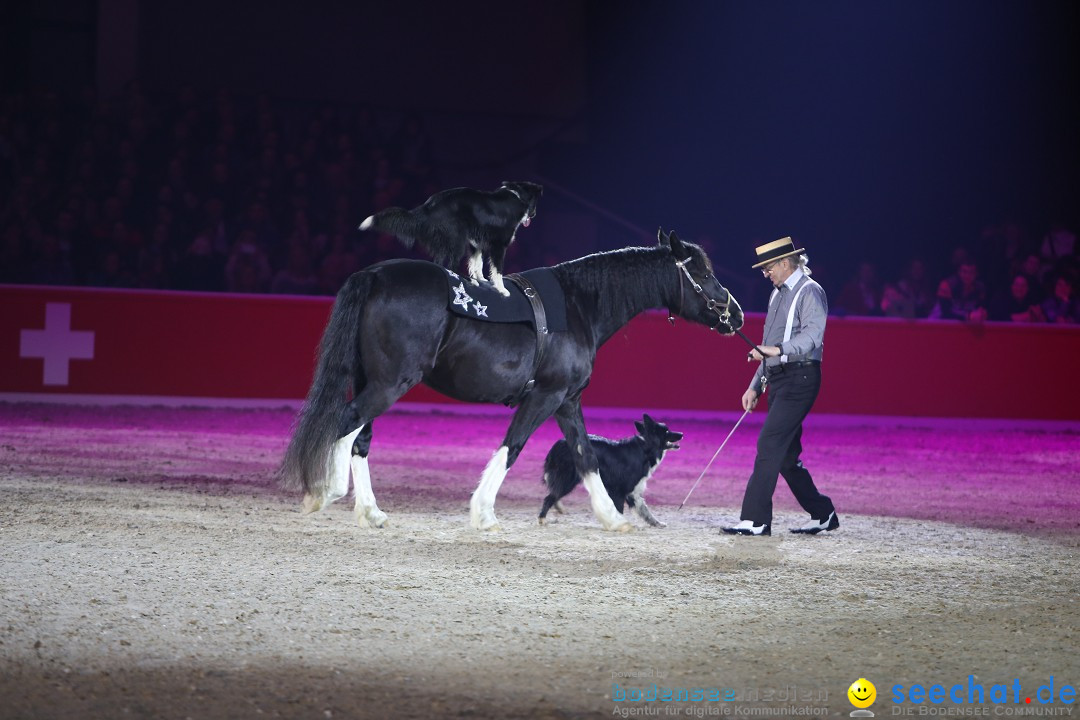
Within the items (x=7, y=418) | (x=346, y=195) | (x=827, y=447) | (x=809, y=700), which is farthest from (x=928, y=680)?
(x=346, y=195)

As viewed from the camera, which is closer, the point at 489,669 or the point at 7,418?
the point at 489,669

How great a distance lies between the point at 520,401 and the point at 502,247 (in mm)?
1066

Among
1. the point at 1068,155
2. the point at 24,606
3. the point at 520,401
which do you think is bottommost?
the point at 24,606

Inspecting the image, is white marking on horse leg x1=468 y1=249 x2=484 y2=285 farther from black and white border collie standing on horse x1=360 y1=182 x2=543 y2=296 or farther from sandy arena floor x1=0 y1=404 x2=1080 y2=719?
sandy arena floor x1=0 y1=404 x2=1080 y2=719

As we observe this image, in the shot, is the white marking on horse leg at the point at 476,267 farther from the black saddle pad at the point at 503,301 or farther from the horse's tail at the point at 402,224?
the horse's tail at the point at 402,224

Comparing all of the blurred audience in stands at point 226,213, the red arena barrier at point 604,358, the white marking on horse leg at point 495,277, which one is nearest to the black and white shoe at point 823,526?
the white marking on horse leg at point 495,277

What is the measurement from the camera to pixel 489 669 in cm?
455

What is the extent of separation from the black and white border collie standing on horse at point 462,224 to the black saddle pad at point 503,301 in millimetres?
109

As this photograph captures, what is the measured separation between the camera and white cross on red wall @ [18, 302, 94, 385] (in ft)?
49.1

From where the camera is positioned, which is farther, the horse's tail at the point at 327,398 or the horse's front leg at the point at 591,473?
the horse's front leg at the point at 591,473

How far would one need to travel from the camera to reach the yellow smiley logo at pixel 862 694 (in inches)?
167

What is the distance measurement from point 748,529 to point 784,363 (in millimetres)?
1144

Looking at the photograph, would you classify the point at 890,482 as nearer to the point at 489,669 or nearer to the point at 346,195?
the point at 489,669

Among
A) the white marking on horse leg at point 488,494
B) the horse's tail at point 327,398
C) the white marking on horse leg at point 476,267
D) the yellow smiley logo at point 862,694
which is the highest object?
the white marking on horse leg at point 476,267
